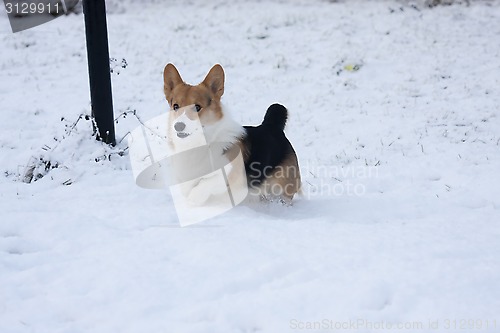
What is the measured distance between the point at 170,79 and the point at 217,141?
72cm

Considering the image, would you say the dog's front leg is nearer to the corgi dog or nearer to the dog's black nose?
the corgi dog

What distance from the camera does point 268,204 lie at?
4594 mm

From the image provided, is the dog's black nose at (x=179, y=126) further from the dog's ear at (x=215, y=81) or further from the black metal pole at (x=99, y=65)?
the black metal pole at (x=99, y=65)

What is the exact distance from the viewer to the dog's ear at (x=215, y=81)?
4.31 metres

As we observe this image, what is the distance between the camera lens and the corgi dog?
422 centimetres

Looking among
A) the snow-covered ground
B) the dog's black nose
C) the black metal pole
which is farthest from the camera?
the black metal pole

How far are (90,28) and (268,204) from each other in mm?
2487

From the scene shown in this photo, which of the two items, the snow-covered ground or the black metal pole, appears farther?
the black metal pole

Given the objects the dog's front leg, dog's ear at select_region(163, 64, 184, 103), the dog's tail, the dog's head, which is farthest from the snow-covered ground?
dog's ear at select_region(163, 64, 184, 103)

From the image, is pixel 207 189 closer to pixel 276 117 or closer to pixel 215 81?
pixel 215 81

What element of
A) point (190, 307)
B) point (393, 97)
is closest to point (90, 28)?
point (190, 307)

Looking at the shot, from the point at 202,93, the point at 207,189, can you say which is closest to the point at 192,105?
the point at 202,93

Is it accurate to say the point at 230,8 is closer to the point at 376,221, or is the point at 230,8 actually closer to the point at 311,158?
the point at 311,158

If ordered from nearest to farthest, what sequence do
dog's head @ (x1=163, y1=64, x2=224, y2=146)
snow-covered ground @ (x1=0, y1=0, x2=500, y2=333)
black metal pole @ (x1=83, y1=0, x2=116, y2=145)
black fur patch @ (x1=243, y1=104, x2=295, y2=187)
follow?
snow-covered ground @ (x1=0, y1=0, x2=500, y2=333), dog's head @ (x1=163, y1=64, x2=224, y2=146), black fur patch @ (x1=243, y1=104, x2=295, y2=187), black metal pole @ (x1=83, y1=0, x2=116, y2=145)
